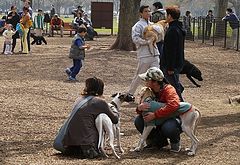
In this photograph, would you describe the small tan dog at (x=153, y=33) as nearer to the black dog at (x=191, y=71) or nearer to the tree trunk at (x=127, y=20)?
the black dog at (x=191, y=71)

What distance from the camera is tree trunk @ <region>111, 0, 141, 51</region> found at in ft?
76.4

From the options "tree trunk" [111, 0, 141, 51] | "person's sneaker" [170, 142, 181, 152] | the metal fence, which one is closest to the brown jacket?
"person's sneaker" [170, 142, 181, 152]

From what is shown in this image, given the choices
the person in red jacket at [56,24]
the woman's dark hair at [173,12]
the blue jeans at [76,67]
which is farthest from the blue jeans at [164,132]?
the person in red jacket at [56,24]

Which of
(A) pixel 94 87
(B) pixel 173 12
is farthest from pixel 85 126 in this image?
(B) pixel 173 12

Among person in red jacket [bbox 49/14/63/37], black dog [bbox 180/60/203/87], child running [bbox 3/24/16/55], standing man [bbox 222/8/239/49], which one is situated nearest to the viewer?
black dog [bbox 180/60/203/87]

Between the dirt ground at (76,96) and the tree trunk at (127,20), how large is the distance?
104 cm

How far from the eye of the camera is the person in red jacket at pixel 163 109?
7.79 metres

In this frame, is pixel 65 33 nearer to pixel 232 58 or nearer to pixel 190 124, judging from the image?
pixel 232 58

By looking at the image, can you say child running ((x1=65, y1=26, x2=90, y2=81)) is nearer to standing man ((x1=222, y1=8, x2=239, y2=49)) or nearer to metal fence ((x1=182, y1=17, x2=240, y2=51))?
metal fence ((x1=182, y1=17, x2=240, y2=51))

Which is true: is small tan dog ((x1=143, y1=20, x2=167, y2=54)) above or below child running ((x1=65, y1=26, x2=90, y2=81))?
above

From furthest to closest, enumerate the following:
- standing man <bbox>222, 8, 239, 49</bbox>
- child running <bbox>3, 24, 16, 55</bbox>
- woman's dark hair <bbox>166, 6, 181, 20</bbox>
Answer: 1. standing man <bbox>222, 8, 239, 49</bbox>
2. child running <bbox>3, 24, 16, 55</bbox>
3. woman's dark hair <bbox>166, 6, 181, 20</bbox>

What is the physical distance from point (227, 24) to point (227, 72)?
10.7 m

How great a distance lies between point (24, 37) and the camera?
2245 cm

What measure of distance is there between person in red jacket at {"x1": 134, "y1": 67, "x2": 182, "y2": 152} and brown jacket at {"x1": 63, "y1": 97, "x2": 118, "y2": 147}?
1.52 ft
